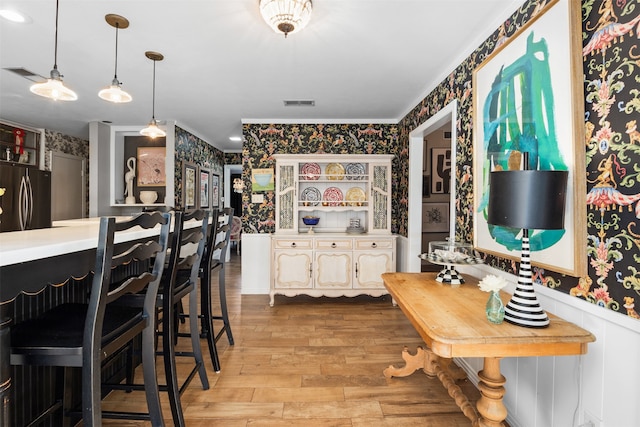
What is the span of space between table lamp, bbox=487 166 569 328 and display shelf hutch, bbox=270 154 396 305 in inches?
106

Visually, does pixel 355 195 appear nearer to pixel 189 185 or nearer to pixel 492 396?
pixel 189 185

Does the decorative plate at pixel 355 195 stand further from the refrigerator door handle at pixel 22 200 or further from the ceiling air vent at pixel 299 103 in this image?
the refrigerator door handle at pixel 22 200

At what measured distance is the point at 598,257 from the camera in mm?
1312

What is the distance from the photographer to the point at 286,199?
435 centimetres

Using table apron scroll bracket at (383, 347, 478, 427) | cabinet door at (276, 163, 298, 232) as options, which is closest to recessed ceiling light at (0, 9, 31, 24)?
cabinet door at (276, 163, 298, 232)

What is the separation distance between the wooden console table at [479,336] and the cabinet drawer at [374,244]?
6.86 feet

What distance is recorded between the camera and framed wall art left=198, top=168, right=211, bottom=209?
5996 mm

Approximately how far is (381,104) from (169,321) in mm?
3256

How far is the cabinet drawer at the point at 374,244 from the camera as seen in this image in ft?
13.3

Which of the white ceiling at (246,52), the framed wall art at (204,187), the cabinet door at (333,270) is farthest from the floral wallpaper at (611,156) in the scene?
the framed wall art at (204,187)

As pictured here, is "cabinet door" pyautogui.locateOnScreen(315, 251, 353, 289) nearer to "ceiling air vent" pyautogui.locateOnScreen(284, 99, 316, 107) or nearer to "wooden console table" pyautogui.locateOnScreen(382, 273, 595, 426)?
"ceiling air vent" pyautogui.locateOnScreen(284, 99, 316, 107)

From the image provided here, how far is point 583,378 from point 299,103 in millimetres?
3489

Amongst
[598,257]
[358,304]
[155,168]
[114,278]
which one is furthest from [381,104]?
[155,168]

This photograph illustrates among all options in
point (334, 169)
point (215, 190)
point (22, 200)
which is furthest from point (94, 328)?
point (215, 190)
